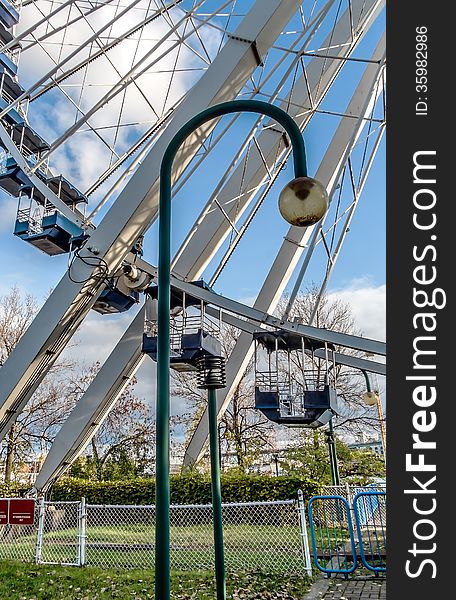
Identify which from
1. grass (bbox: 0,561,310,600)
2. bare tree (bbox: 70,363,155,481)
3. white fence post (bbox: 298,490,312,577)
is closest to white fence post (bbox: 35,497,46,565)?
grass (bbox: 0,561,310,600)

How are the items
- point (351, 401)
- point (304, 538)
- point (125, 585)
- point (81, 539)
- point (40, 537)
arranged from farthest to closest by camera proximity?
point (351, 401) < point (40, 537) < point (81, 539) < point (304, 538) < point (125, 585)

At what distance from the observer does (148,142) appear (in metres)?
14.7

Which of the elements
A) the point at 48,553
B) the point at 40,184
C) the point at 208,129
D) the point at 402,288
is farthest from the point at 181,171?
the point at 402,288

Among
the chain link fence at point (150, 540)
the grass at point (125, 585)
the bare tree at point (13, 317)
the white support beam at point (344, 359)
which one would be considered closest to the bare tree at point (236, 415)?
the bare tree at point (13, 317)

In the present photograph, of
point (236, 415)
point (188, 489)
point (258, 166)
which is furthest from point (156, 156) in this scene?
point (236, 415)

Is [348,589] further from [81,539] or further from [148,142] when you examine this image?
[148,142]

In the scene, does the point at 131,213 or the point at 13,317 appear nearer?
the point at 131,213

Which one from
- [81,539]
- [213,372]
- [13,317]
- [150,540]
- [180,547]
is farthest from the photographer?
[13,317]

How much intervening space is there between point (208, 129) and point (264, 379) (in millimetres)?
5828

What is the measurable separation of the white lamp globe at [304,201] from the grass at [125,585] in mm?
5235

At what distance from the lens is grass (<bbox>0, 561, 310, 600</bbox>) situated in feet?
23.6

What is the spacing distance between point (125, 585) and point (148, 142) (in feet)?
35.4

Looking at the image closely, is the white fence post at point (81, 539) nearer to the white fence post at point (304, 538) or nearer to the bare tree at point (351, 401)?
the white fence post at point (304, 538)

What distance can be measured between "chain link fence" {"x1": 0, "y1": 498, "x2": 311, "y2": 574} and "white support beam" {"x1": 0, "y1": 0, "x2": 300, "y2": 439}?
3186mm
